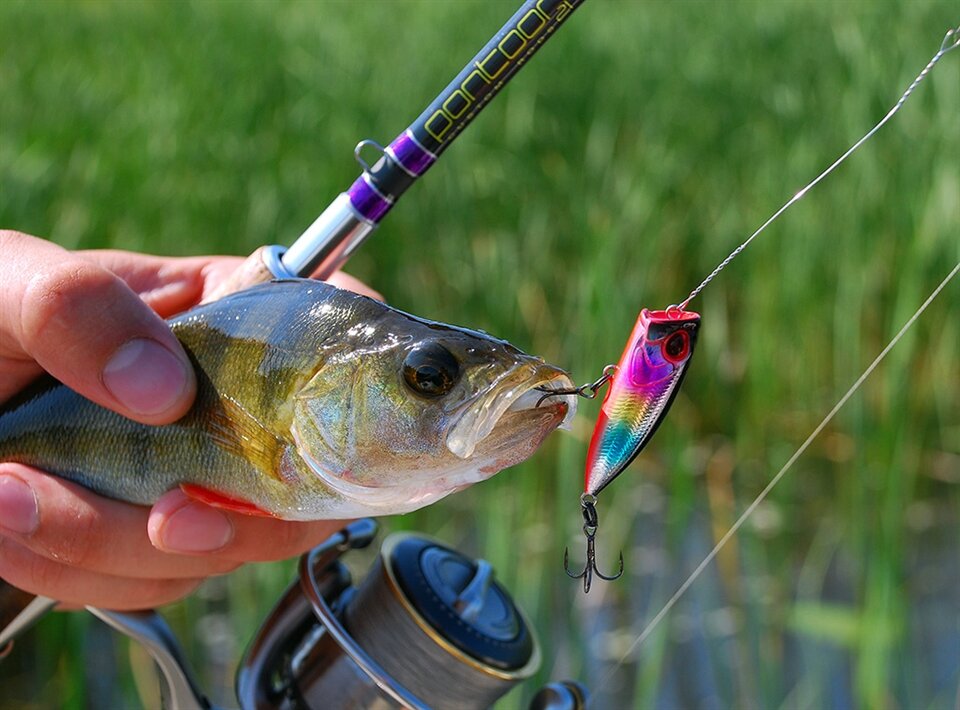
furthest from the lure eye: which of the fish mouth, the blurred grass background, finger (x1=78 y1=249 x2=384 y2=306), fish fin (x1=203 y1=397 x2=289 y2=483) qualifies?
the blurred grass background

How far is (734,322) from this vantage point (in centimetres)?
395

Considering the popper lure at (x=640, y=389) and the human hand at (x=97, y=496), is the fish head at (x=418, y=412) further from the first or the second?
the human hand at (x=97, y=496)

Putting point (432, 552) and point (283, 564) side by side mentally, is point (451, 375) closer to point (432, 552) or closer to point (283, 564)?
point (432, 552)

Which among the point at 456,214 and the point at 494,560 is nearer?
the point at 494,560

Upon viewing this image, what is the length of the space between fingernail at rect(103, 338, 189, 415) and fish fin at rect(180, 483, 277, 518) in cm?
10

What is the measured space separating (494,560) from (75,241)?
1.52 meters

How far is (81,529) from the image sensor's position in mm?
1528

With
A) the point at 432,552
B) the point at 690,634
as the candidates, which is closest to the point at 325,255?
the point at 432,552

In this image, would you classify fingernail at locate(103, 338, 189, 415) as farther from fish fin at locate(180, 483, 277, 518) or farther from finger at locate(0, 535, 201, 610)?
finger at locate(0, 535, 201, 610)

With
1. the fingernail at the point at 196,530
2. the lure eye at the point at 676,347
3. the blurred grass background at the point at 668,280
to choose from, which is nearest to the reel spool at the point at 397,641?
the fingernail at the point at 196,530

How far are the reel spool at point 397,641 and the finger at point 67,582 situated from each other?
25 cm

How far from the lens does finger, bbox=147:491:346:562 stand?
1.42 meters

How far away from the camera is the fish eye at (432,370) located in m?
1.11

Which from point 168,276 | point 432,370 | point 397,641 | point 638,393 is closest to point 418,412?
point 432,370
